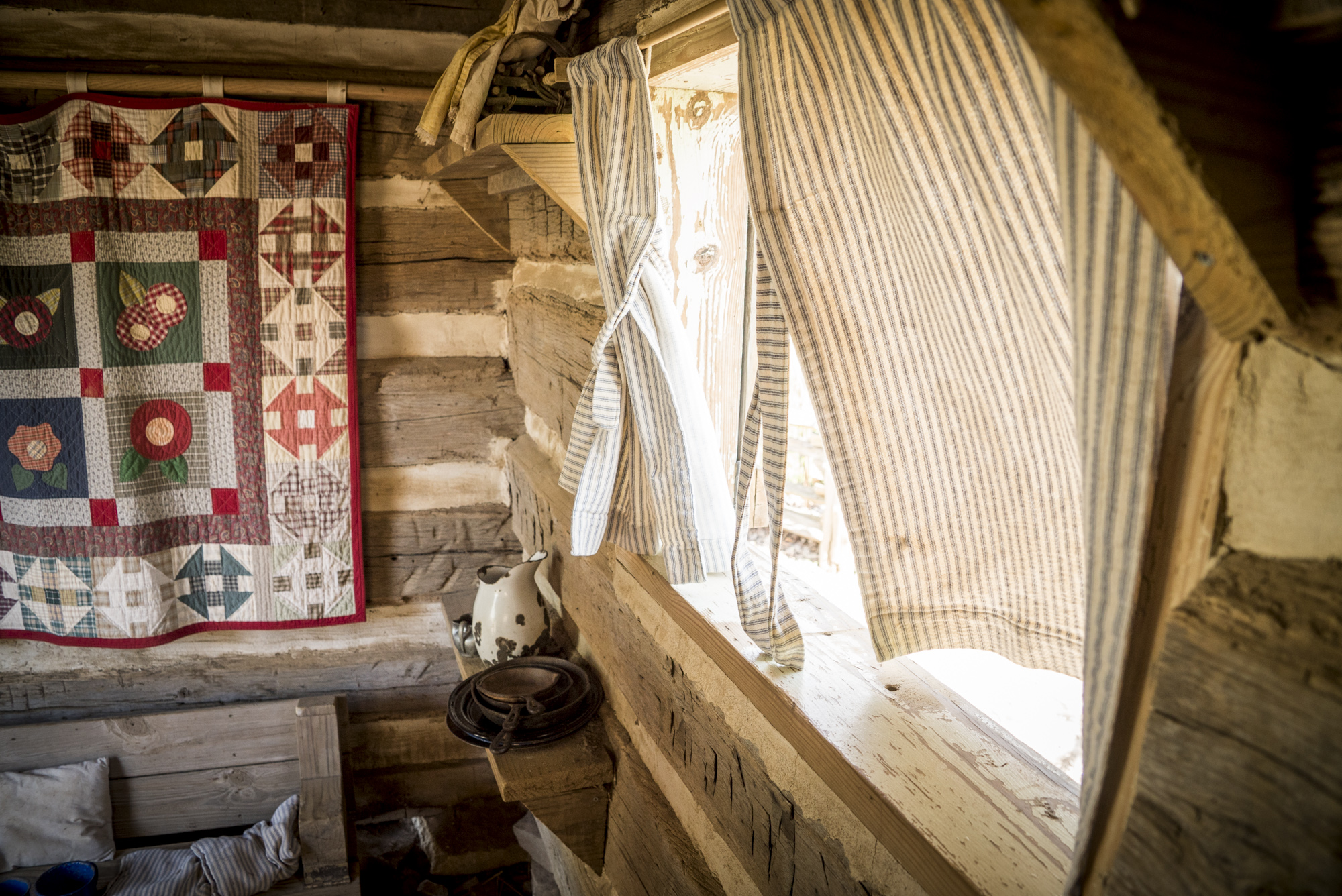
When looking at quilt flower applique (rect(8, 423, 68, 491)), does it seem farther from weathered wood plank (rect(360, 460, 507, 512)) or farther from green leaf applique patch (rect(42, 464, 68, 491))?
weathered wood plank (rect(360, 460, 507, 512))

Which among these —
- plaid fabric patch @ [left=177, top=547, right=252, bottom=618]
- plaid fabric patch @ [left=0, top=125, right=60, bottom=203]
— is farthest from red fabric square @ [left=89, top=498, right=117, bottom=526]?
plaid fabric patch @ [left=0, top=125, right=60, bottom=203]

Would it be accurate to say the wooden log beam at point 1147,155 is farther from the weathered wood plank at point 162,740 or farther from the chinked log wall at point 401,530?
the weathered wood plank at point 162,740

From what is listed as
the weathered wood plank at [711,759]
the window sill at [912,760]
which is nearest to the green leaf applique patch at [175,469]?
the weathered wood plank at [711,759]

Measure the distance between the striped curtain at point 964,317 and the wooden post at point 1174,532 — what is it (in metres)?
0.01

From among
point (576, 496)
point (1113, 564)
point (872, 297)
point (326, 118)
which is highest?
point (326, 118)

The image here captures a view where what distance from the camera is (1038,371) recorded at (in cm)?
59

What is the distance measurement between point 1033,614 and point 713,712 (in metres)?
0.48

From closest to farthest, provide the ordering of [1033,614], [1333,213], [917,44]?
[1333,213], [917,44], [1033,614]

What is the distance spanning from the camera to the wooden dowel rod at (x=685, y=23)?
2.62ft

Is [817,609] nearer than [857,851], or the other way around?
[857,851]

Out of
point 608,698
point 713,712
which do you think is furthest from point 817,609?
point 608,698

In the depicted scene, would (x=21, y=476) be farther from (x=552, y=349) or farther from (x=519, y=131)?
(x=519, y=131)

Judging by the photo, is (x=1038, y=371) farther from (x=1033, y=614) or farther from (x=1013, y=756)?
(x=1013, y=756)

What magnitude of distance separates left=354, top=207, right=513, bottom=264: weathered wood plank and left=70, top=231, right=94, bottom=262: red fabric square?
0.67 metres
